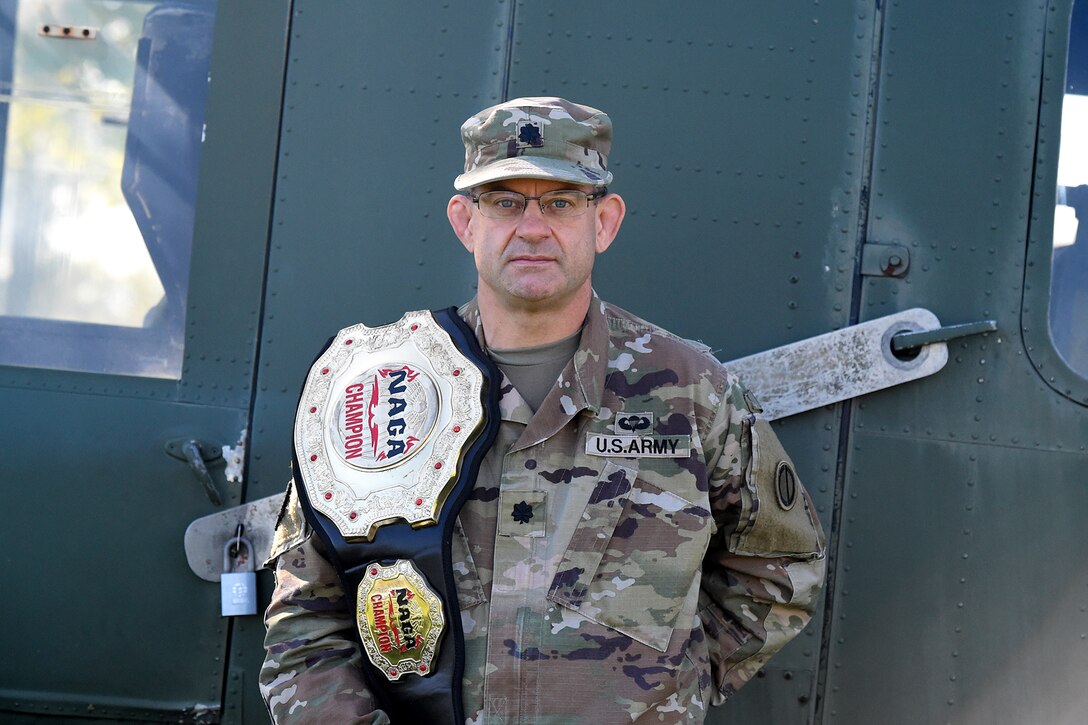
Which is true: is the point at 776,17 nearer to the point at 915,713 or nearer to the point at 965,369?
the point at 965,369

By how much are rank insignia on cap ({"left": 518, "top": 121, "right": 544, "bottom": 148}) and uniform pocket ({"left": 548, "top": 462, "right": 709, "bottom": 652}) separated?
2.11ft

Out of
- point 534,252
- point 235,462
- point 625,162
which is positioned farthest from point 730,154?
point 235,462

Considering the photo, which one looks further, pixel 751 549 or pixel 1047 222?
pixel 1047 222

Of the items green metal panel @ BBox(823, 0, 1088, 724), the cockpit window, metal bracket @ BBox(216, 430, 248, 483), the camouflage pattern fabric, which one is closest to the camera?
the camouflage pattern fabric

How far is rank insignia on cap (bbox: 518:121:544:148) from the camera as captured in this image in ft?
7.39

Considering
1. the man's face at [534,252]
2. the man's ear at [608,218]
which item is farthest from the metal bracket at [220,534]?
the man's ear at [608,218]

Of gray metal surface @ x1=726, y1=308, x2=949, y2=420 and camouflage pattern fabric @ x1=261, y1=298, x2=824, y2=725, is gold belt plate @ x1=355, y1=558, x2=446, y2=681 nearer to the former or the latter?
camouflage pattern fabric @ x1=261, y1=298, x2=824, y2=725

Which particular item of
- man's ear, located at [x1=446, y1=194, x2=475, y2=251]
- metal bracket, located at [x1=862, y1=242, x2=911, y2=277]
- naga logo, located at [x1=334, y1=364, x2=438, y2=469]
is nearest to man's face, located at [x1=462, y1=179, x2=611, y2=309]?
man's ear, located at [x1=446, y1=194, x2=475, y2=251]

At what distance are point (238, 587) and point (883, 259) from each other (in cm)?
179

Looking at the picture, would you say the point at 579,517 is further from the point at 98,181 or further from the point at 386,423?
the point at 98,181

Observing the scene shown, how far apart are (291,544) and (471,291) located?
925 millimetres

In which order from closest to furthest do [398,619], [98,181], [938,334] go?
[398,619] → [938,334] → [98,181]

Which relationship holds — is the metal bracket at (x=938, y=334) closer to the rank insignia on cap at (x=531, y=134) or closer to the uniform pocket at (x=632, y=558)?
the uniform pocket at (x=632, y=558)

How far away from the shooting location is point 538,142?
2252mm
